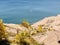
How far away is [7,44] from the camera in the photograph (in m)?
13.8

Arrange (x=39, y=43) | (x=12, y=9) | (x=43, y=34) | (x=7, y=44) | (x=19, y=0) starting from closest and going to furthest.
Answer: (x=7, y=44) < (x=39, y=43) < (x=43, y=34) < (x=12, y=9) < (x=19, y=0)

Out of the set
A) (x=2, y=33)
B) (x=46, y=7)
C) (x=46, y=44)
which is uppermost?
(x=2, y=33)

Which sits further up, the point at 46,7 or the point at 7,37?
the point at 7,37

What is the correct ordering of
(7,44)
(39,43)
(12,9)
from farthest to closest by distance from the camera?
(12,9), (39,43), (7,44)

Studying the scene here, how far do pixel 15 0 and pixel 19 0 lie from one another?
1.47 metres

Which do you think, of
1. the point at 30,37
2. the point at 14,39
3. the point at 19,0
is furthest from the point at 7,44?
the point at 19,0

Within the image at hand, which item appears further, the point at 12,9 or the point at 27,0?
the point at 27,0

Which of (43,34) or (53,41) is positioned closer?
(53,41)

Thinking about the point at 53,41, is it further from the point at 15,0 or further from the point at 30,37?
the point at 15,0

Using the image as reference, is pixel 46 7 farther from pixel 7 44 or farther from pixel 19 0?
pixel 7 44

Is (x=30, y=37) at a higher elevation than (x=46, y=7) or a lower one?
higher

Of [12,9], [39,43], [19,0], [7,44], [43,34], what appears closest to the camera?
[7,44]

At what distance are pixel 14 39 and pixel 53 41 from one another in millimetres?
2479

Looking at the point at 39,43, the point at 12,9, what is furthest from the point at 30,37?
the point at 12,9
